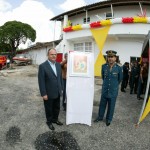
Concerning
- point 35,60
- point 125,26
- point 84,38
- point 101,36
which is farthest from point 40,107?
point 35,60

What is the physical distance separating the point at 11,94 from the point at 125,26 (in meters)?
9.97

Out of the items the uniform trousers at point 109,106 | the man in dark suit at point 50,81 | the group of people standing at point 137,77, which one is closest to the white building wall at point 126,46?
the group of people standing at point 137,77

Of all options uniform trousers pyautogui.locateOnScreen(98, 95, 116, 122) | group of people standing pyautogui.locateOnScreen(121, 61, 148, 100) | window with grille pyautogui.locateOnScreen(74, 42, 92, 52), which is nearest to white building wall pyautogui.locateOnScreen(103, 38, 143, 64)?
window with grille pyautogui.locateOnScreen(74, 42, 92, 52)

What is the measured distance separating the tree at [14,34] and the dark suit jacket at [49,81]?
34817mm

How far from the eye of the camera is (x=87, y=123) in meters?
5.58

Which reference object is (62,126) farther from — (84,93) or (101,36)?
(101,36)

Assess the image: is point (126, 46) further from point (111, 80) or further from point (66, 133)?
point (66, 133)

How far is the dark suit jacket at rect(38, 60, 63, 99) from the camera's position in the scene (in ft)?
16.0

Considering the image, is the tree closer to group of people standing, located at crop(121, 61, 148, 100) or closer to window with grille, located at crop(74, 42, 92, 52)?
window with grille, located at crop(74, 42, 92, 52)

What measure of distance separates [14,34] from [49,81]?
35.0 metres

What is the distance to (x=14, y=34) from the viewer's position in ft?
123

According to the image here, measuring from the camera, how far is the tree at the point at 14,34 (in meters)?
37.4

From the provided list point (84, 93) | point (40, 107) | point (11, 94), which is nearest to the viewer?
point (84, 93)

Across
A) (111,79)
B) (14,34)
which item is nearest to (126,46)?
(111,79)
